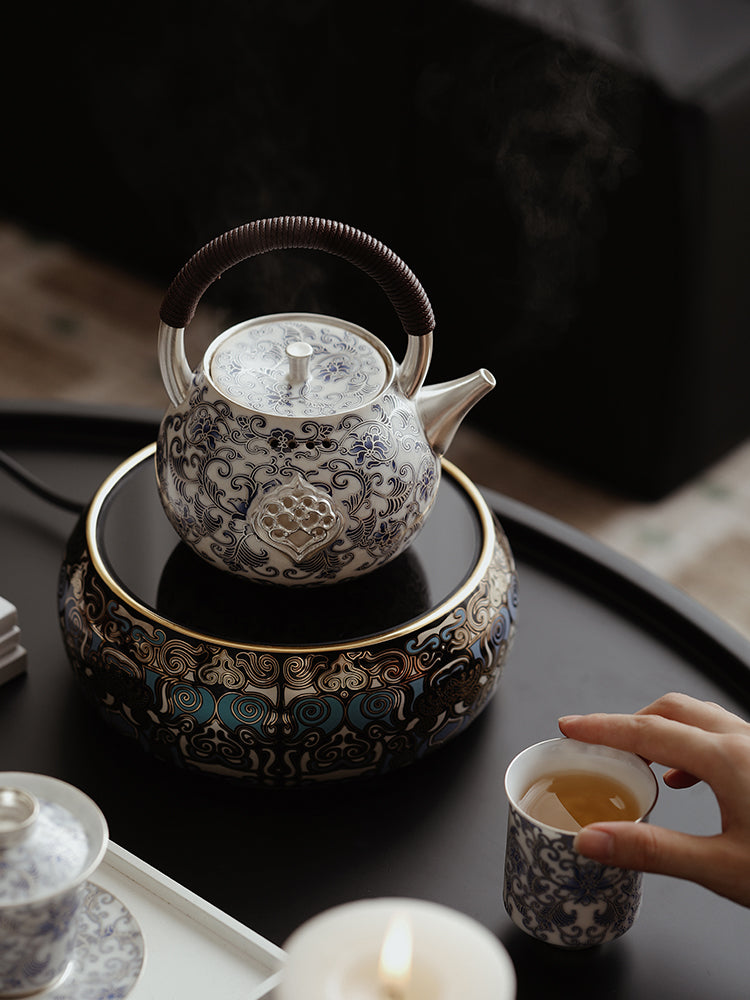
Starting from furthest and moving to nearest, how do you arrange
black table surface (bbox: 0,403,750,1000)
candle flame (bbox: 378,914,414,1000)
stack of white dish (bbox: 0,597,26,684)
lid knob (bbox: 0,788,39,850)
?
1. stack of white dish (bbox: 0,597,26,684)
2. black table surface (bbox: 0,403,750,1000)
3. lid knob (bbox: 0,788,39,850)
4. candle flame (bbox: 378,914,414,1000)

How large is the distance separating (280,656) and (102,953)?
18cm

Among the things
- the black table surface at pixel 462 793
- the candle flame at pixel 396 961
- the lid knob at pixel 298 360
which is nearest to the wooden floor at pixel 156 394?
the black table surface at pixel 462 793

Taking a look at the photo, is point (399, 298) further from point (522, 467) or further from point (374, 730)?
point (522, 467)

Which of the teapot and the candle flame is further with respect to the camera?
the teapot

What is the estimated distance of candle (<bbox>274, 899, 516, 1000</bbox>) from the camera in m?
0.36

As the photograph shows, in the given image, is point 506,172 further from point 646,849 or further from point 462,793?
point 646,849

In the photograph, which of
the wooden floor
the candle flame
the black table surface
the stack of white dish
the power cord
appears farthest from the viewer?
the wooden floor

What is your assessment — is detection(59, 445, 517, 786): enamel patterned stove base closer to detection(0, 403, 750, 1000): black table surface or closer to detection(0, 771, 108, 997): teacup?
detection(0, 403, 750, 1000): black table surface

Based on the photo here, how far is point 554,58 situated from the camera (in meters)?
1.55

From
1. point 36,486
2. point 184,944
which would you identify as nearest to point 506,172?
point 36,486

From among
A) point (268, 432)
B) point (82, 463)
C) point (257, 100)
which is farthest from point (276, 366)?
point (257, 100)

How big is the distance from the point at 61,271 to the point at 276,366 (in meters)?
1.67

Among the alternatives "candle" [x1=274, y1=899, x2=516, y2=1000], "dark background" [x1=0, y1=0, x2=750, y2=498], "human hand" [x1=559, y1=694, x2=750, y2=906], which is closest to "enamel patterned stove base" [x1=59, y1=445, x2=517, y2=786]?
"human hand" [x1=559, y1=694, x2=750, y2=906]

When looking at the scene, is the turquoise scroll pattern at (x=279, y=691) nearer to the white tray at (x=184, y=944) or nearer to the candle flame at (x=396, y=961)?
the white tray at (x=184, y=944)
